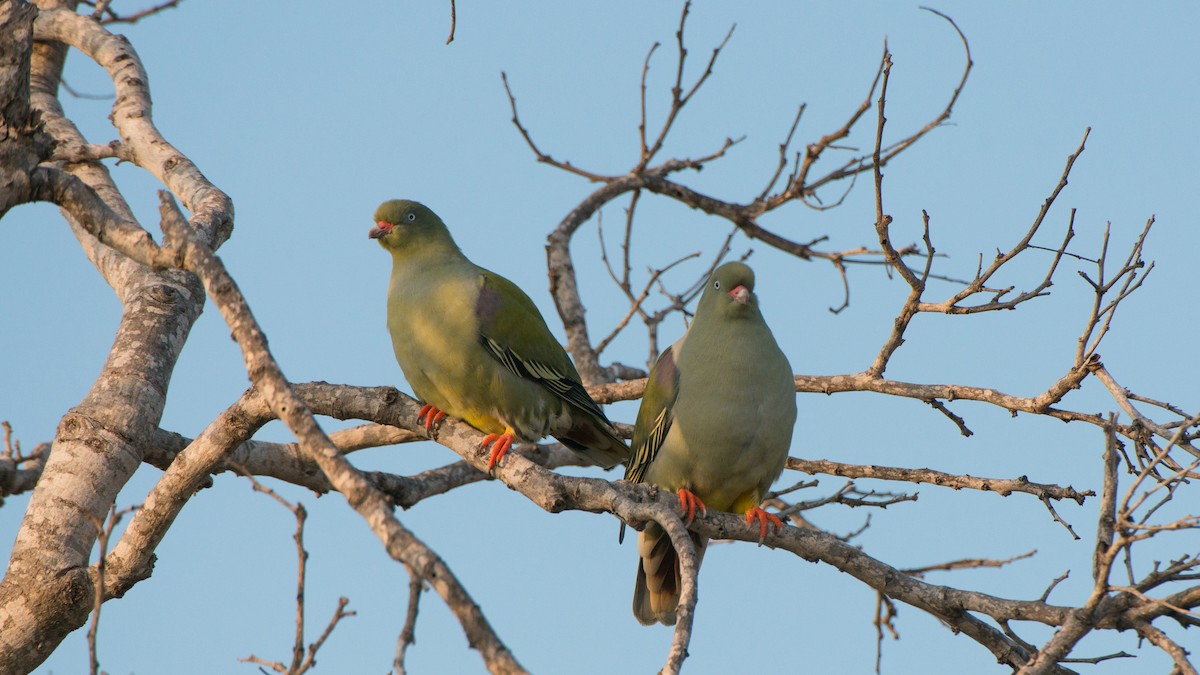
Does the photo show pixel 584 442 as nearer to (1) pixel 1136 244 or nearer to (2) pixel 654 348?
(2) pixel 654 348

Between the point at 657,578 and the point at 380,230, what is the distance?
2446 millimetres

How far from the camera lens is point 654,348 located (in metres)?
7.20

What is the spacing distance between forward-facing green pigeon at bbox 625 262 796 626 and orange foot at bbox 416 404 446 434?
3.03ft

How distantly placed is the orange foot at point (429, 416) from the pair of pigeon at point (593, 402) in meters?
0.02

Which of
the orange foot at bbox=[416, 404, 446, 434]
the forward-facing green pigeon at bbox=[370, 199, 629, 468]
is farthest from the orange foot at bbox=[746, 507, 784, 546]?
the orange foot at bbox=[416, 404, 446, 434]

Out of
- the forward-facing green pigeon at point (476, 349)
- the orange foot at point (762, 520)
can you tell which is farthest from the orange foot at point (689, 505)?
the forward-facing green pigeon at point (476, 349)

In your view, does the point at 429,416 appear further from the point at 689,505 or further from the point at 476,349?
the point at 689,505

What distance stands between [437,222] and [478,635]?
4.06 metres

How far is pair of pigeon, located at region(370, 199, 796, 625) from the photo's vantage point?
4840 mm

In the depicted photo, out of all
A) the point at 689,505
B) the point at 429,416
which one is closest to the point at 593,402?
the point at 429,416

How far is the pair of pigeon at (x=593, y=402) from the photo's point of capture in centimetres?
484

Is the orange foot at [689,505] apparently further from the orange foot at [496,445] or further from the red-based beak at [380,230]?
the red-based beak at [380,230]

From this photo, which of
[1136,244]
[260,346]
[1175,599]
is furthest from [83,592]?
[1136,244]

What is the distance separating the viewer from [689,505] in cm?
466
